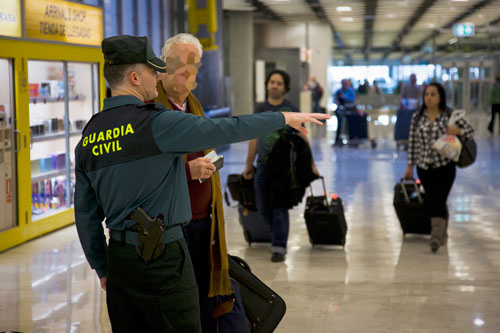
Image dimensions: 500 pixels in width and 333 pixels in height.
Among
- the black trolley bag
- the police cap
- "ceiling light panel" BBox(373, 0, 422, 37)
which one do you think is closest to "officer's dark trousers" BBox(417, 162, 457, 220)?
the black trolley bag

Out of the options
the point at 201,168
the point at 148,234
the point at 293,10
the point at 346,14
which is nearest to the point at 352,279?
the point at 201,168

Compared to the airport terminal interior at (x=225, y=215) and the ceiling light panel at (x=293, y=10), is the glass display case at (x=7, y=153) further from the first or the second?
the ceiling light panel at (x=293, y=10)

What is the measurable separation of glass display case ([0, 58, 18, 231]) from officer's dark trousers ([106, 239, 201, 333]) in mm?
4669

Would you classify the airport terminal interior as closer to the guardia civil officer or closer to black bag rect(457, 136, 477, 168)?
black bag rect(457, 136, 477, 168)

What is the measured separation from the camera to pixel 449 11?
24359 mm

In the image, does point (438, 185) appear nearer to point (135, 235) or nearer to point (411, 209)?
point (411, 209)

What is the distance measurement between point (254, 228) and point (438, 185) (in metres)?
1.66

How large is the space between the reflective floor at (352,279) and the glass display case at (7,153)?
344mm

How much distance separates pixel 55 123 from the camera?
26.4 ft

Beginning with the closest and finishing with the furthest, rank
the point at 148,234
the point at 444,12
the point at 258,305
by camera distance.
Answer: the point at 148,234 < the point at 258,305 < the point at 444,12

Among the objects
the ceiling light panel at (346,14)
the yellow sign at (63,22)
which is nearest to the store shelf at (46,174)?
the yellow sign at (63,22)

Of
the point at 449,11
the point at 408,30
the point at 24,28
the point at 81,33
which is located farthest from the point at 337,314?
the point at 408,30

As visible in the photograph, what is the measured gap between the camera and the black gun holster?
7.74ft

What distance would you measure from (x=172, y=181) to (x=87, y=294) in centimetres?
300
